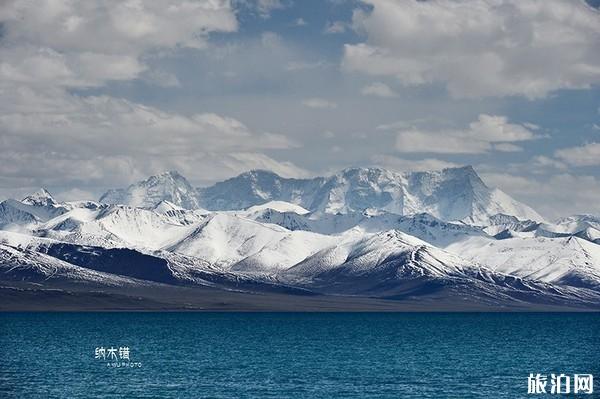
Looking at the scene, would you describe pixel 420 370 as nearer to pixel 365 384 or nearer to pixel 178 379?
pixel 365 384

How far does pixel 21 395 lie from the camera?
425 ft

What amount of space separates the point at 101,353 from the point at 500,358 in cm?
7068

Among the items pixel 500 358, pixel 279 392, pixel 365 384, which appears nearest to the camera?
pixel 279 392

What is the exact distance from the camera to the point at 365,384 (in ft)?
488

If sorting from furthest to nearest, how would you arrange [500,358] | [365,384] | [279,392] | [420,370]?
[500,358], [420,370], [365,384], [279,392]

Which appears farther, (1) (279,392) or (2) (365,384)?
(2) (365,384)

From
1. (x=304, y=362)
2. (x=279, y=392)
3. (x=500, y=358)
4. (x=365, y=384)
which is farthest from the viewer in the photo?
(x=500, y=358)

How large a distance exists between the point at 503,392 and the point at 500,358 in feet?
182

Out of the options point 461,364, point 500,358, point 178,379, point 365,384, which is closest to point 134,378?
point 178,379

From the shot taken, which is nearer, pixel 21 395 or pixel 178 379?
pixel 21 395

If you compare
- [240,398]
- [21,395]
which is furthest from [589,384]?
[21,395]

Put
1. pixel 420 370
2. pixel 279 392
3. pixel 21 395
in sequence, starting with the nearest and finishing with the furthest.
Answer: pixel 21 395 → pixel 279 392 → pixel 420 370

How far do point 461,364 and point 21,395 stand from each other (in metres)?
78.8

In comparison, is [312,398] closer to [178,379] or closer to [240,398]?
[240,398]
